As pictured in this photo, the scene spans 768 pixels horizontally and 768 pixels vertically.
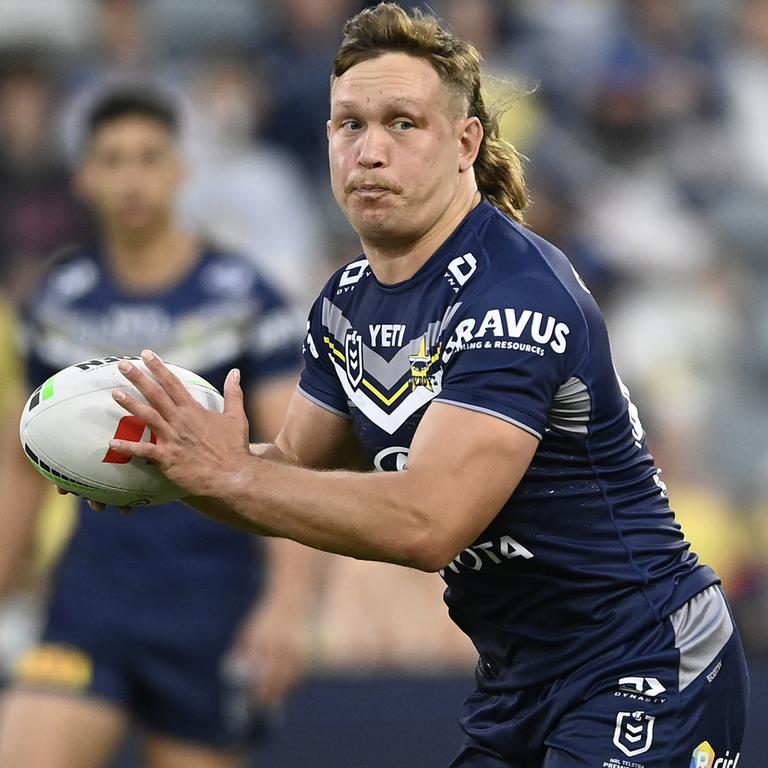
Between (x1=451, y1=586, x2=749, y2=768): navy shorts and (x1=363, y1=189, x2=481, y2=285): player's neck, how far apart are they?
100 centimetres

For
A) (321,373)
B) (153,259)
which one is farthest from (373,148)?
(153,259)

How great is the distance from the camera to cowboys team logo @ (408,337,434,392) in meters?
3.30

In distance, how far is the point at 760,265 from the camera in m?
9.11

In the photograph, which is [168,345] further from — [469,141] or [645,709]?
[645,709]

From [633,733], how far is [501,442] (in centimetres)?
78

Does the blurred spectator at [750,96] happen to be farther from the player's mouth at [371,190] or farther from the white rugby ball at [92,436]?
the white rugby ball at [92,436]

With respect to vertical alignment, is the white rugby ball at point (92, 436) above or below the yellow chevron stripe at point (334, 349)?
below

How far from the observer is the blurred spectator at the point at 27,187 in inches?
338

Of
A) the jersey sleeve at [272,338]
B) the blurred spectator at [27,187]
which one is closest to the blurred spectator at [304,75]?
the blurred spectator at [27,187]

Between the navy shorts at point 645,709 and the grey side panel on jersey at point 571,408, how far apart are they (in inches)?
20.7

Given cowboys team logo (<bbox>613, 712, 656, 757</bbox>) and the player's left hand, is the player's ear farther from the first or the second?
cowboys team logo (<bbox>613, 712, 656, 757</bbox>)

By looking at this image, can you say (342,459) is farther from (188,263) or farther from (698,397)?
(698,397)

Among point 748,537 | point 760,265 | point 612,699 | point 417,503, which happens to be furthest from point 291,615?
point 760,265

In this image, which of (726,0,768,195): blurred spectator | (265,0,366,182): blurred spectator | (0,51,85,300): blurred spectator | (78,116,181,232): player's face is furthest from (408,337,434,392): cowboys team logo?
(726,0,768,195): blurred spectator
